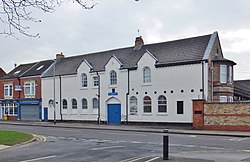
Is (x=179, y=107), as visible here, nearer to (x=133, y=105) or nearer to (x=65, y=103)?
(x=133, y=105)

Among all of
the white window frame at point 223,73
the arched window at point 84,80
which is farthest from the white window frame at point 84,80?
the white window frame at point 223,73

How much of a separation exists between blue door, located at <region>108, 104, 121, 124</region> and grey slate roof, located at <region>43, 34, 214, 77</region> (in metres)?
4.50

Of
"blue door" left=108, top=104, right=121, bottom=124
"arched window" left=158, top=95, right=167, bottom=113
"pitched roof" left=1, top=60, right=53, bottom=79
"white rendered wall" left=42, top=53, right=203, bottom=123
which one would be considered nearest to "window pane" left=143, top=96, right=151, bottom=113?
"white rendered wall" left=42, top=53, right=203, bottom=123

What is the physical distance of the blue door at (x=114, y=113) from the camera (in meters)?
38.2

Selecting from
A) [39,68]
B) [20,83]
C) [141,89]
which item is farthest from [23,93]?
[141,89]

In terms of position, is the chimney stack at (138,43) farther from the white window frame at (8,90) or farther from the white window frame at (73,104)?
the white window frame at (8,90)

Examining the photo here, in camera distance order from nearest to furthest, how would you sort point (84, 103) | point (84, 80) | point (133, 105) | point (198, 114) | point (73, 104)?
point (198, 114)
point (133, 105)
point (84, 103)
point (84, 80)
point (73, 104)

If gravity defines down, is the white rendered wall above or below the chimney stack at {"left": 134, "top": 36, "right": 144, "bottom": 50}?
below

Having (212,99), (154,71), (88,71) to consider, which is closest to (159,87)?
(154,71)

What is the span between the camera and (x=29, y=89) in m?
49.2

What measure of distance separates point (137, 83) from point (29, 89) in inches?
763

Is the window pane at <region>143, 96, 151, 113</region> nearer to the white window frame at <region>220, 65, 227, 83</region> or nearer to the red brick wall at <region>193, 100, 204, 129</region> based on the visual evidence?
the red brick wall at <region>193, 100, 204, 129</region>

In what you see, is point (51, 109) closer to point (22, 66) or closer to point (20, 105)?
point (20, 105)

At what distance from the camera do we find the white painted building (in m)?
32.6
